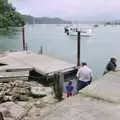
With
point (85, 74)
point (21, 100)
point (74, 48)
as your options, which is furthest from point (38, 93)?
point (74, 48)

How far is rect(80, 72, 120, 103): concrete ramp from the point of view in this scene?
26.5ft

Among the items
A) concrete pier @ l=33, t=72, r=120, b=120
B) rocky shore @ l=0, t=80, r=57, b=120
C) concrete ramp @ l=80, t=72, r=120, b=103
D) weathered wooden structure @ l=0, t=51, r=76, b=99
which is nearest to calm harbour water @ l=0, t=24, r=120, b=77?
weathered wooden structure @ l=0, t=51, r=76, b=99

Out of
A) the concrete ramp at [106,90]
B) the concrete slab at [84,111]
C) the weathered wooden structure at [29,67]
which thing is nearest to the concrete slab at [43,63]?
the weathered wooden structure at [29,67]

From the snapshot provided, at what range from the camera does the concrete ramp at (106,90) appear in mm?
8078

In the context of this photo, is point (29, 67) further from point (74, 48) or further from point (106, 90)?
point (74, 48)

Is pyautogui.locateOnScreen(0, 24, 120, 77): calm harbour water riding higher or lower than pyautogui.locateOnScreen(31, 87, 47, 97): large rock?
lower

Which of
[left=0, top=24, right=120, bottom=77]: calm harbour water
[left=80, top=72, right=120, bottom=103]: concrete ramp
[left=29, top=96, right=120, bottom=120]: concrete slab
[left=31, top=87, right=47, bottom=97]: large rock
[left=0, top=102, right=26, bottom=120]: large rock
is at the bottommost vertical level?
[left=0, top=24, right=120, bottom=77]: calm harbour water

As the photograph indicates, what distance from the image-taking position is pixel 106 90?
8719 mm

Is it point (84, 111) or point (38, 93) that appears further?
point (38, 93)

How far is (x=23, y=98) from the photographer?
11773mm

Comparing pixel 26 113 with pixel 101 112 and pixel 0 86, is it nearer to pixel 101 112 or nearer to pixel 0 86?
pixel 101 112

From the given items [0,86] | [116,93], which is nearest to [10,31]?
[0,86]

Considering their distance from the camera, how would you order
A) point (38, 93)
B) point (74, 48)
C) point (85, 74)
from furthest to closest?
point (74, 48) < point (38, 93) < point (85, 74)

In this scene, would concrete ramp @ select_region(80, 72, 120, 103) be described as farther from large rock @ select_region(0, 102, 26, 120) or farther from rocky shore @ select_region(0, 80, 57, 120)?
large rock @ select_region(0, 102, 26, 120)
